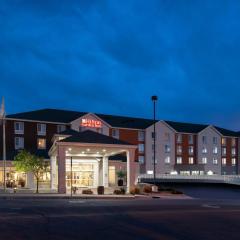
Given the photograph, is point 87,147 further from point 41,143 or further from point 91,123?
point 41,143

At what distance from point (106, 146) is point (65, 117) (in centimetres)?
3559

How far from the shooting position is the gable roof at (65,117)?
248ft

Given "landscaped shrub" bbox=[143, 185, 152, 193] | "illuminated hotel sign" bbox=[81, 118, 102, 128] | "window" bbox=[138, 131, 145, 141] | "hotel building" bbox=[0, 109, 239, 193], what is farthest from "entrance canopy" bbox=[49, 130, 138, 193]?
"window" bbox=[138, 131, 145, 141]

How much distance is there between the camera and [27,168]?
48.1 meters

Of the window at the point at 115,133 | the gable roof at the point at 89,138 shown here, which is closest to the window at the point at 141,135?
the window at the point at 115,133

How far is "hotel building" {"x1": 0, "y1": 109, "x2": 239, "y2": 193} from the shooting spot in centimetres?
4519

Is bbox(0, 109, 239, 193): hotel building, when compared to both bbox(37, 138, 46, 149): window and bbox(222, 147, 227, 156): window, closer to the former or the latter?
bbox(37, 138, 46, 149): window

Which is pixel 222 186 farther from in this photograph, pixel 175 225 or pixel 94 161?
pixel 175 225

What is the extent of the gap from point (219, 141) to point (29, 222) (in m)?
89.7

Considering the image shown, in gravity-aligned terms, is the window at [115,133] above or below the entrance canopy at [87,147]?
above

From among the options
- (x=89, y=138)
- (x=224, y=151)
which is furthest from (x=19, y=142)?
(x=224, y=151)

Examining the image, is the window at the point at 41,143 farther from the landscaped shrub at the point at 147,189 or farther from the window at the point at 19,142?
the landscaped shrub at the point at 147,189

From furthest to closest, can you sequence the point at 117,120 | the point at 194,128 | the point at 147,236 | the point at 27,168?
the point at 194,128 → the point at 117,120 → the point at 27,168 → the point at 147,236

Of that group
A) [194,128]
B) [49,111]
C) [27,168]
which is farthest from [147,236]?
[194,128]
